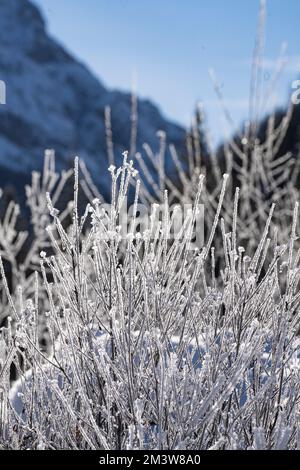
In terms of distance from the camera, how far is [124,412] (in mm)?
2053

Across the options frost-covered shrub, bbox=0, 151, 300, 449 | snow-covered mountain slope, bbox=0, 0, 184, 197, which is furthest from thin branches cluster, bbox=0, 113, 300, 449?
snow-covered mountain slope, bbox=0, 0, 184, 197

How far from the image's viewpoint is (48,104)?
113625 mm

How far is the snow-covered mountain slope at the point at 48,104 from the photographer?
97312mm

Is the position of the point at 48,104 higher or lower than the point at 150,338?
higher

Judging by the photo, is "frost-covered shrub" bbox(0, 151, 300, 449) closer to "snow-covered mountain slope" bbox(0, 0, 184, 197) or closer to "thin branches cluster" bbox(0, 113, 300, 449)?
"thin branches cluster" bbox(0, 113, 300, 449)

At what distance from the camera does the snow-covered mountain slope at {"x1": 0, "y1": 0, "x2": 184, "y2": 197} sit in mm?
97312

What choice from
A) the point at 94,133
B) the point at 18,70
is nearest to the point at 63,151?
the point at 94,133

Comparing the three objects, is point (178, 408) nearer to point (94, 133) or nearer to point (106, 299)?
point (106, 299)

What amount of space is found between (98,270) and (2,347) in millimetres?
422

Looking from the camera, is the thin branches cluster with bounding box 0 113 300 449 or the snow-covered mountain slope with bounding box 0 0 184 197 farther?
the snow-covered mountain slope with bounding box 0 0 184 197

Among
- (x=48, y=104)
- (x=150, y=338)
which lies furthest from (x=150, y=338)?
(x=48, y=104)

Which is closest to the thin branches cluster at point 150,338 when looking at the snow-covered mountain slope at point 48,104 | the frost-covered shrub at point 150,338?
the frost-covered shrub at point 150,338

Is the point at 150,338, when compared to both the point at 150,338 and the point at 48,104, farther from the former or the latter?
the point at 48,104

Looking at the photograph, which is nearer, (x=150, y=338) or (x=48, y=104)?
(x=150, y=338)
